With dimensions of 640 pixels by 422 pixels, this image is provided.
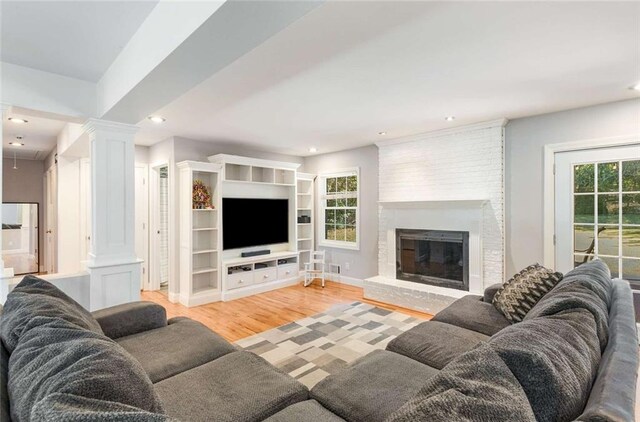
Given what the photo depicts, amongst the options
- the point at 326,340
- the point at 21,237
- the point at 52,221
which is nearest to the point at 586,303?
the point at 326,340

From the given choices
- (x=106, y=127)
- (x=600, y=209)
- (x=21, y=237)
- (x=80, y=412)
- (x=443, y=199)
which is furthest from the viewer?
(x=21, y=237)

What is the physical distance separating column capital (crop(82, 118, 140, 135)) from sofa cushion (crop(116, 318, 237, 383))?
1.92 m

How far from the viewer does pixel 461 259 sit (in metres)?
4.20

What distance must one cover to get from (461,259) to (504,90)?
219cm

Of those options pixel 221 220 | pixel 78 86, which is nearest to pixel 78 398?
pixel 78 86

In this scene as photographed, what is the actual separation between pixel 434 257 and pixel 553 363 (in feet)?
12.5

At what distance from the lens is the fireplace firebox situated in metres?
4.20

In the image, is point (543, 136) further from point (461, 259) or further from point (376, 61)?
point (376, 61)

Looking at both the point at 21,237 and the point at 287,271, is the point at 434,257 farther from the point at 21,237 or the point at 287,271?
the point at 21,237

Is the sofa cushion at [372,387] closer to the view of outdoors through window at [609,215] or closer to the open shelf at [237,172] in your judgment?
the view of outdoors through window at [609,215]

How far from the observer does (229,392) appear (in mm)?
1458

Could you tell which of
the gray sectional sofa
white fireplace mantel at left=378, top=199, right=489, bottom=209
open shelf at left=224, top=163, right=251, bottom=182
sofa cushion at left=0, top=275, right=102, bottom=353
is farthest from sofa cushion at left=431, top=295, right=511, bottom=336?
open shelf at left=224, top=163, right=251, bottom=182

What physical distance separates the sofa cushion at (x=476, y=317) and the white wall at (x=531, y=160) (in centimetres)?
156

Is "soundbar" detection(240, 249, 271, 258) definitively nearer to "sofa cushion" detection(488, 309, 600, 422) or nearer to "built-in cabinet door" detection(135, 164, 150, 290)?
"built-in cabinet door" detection(135, 164, 150, 290)
